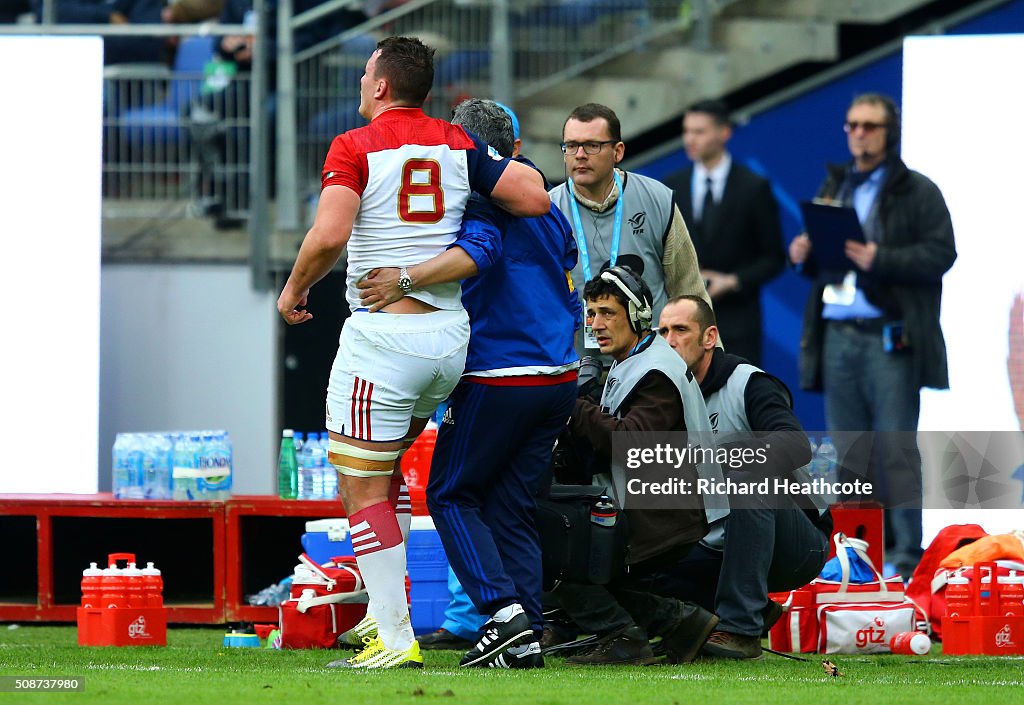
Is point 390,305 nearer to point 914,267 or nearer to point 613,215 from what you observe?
point 613,215

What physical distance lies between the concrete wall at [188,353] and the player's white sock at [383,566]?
5.14m

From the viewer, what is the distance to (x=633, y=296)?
5.58 metres

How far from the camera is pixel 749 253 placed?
30.9 feet

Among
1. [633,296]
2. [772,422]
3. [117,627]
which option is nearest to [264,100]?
[117,627]

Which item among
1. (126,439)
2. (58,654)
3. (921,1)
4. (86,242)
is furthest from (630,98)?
(58,654)

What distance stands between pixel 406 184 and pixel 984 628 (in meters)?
2.72

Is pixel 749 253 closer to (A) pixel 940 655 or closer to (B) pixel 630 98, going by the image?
(B) pixel 630 98

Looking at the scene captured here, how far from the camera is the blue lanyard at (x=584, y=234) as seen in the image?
630 cm

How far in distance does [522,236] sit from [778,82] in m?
5.80

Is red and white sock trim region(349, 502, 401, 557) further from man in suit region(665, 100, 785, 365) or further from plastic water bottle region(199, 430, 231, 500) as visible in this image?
man in suit region(665, 100, 785, 365)

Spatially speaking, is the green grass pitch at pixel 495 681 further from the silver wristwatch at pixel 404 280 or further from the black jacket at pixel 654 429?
the silver wristwatch at pixel 404 280

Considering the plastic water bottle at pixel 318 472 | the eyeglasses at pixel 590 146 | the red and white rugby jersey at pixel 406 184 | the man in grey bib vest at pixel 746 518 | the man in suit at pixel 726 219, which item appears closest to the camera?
the red and white rugby jersey at pixel 406 184

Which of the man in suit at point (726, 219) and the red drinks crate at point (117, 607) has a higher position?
the man in suit at point (726, 219)

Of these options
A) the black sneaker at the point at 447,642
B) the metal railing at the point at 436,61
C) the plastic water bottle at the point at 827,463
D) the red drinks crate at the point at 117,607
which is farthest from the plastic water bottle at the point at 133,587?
the metal railing at the point at 436,61
